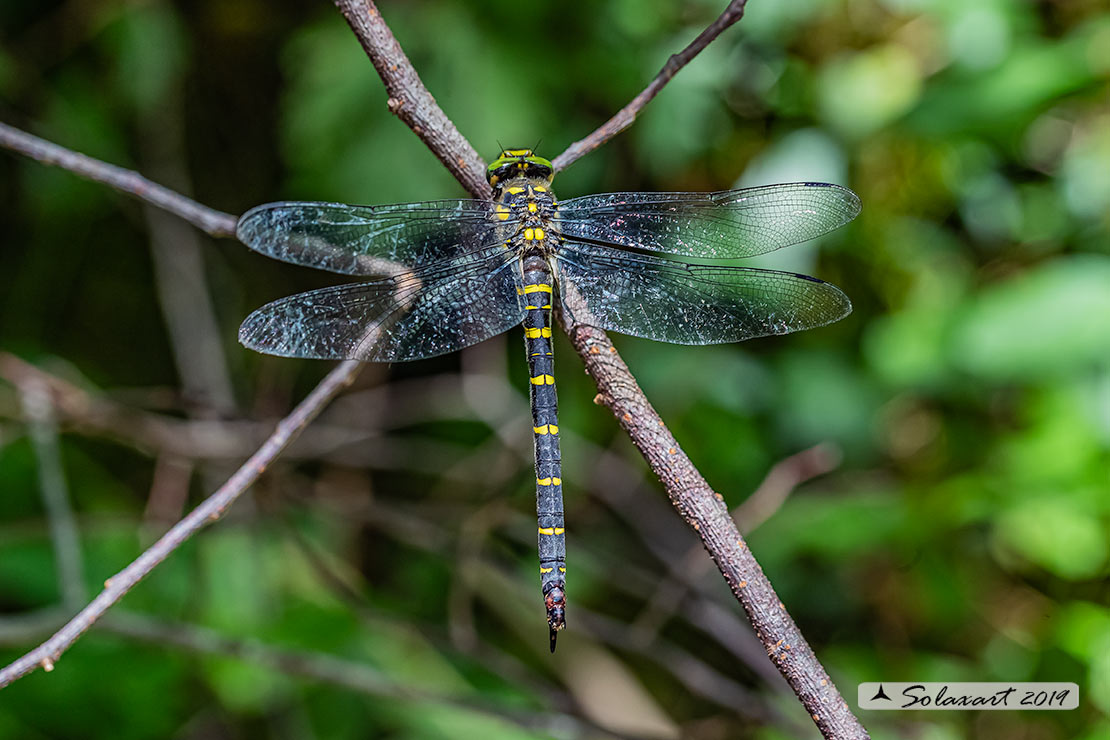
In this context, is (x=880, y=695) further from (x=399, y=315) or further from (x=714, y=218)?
(x=399, y=315)

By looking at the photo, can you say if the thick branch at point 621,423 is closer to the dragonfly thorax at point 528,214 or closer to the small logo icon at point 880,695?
the dragonfly thorax at point 528,214

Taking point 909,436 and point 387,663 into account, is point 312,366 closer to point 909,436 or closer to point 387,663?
point 387,663

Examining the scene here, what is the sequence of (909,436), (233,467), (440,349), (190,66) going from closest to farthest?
(440,349), (909,436), (233,467), (190,66)

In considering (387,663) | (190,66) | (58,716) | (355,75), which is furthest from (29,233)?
(387,663)

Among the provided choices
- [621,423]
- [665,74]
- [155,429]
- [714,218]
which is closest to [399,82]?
[665,74]

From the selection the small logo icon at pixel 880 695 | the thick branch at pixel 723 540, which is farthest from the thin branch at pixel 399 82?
the small logo icon at pixel 880 695
